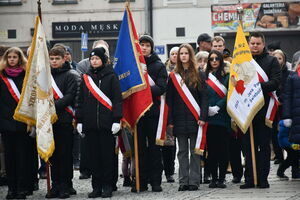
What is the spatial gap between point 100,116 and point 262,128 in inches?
88.9

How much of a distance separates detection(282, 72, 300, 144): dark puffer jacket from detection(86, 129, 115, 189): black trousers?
2435mm

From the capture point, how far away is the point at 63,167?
41.7ft

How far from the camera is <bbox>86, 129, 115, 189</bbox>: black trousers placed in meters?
12.5

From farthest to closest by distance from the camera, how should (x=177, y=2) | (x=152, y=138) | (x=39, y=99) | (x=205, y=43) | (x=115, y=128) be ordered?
(x=177, y=2), (x=205, y=43), (x=152, y=138), (x=39, y=99), (x=115, y=128)

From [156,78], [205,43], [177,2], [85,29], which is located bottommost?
[156,78]

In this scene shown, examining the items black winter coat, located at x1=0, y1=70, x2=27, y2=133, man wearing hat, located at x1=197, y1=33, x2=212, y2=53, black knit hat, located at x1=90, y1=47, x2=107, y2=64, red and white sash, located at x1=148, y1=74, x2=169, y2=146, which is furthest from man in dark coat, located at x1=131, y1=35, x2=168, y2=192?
man wearing hat, located at x1=197, y1=33, x2=212, y2=53

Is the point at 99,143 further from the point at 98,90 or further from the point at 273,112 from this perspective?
the point at 273,112

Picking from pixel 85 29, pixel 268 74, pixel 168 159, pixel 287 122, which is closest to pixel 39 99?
pixel 168 159

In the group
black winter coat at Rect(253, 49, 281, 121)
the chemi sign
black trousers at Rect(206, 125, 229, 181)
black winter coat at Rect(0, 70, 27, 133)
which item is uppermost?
the chemi sign

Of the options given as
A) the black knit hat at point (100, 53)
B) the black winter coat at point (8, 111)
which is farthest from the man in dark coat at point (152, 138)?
the black winter coat at point (8, 111)

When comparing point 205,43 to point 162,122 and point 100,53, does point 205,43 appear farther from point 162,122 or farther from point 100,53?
point 100,53

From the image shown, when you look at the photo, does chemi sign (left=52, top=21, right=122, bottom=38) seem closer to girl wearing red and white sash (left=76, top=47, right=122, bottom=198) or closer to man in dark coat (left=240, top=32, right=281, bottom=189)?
man in dark coat (left=240, top=32, right=281, bottom=189)

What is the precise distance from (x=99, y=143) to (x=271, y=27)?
2800cm

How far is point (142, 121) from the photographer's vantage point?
42.9 feet
